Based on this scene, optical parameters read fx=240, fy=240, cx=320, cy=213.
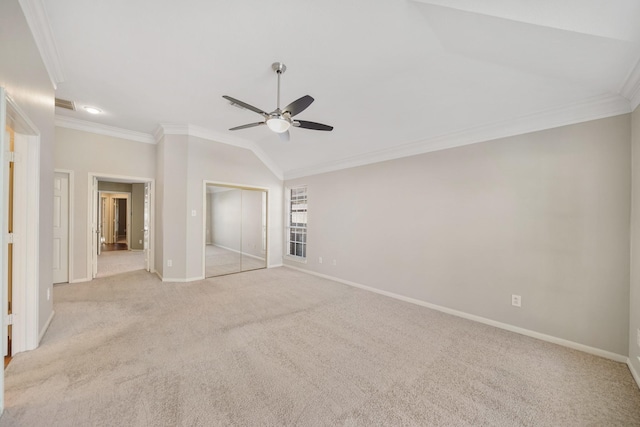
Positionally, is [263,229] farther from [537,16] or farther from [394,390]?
[537,16]

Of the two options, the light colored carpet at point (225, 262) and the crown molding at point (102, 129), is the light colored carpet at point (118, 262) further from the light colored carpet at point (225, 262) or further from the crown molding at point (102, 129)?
the crown molding at point (102, 129)

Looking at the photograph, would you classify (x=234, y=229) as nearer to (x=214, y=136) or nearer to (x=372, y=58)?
(x=214, y=136)

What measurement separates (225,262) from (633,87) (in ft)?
20.3

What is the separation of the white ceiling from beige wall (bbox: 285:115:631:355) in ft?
0.94

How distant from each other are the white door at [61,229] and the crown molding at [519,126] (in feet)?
17.7

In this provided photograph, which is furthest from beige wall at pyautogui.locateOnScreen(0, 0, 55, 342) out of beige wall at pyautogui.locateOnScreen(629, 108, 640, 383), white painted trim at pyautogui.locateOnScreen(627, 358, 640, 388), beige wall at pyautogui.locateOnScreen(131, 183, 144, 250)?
beige wall at pyautogui.locateOnScreen(131, 183, 144, 250)

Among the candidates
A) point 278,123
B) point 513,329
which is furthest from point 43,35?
point 513,329

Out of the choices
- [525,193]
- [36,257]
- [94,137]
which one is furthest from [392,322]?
[94,137]

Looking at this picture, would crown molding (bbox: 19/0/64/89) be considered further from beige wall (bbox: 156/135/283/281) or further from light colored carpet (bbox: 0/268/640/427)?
light colored carpet (bbox: 0/268/640/427)

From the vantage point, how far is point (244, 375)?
1.94 metres

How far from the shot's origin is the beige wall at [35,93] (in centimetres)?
159

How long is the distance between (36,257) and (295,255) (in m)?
4.29

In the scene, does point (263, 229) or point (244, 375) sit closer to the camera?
point (244, 375)

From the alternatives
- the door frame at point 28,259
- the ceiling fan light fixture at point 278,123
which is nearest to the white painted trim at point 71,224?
the door frame at point 28,259
